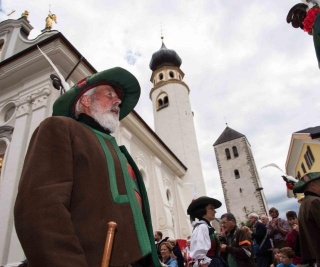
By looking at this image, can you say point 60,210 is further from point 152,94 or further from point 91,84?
point 152,94

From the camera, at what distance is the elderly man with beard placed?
1.25 meters

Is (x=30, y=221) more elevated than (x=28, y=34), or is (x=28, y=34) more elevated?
(x=28, y=34)

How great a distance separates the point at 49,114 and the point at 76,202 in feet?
27.2

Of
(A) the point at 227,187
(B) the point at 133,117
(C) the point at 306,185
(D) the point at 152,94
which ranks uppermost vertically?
(D) the point at 152,94

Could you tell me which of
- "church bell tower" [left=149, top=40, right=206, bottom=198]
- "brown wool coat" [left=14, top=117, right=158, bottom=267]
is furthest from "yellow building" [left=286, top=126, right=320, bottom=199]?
"brown wool coat" [left=14, top=117, right=158, bottom=267]

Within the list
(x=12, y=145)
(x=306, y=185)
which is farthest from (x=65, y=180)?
(x=12, y=145)

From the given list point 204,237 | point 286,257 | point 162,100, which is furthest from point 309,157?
point 204,237

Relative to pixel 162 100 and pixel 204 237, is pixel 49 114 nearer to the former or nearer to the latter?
pixel 204 237

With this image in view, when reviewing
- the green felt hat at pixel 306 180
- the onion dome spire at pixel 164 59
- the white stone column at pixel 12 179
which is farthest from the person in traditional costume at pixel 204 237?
the onion dome spire at pixel 164 59

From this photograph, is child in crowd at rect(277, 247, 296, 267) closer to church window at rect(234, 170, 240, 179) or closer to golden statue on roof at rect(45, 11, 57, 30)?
golden statue on roof at rect(45, 11, 57, 30)

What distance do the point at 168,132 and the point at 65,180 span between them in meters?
22.6

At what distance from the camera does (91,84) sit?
225cm

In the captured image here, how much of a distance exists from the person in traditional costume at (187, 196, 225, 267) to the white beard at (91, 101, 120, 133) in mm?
2719

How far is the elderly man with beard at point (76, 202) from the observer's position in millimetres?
1250
